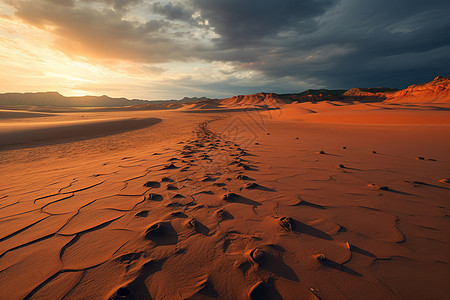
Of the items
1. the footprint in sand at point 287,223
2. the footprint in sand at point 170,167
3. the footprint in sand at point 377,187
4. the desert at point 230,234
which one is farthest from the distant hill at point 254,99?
the footprint in sand at point 287,223

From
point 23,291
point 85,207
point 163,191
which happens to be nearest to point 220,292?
point 23,291

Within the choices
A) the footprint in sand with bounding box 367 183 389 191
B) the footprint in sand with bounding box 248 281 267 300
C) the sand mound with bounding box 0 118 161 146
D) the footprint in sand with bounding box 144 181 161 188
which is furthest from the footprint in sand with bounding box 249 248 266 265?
the sand mound with bounding box 0 118 161 146

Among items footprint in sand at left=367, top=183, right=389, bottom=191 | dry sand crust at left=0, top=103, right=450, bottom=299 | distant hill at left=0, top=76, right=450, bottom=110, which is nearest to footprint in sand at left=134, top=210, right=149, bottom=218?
dry sand crust at left=0, top=103, right=450, bottom=299

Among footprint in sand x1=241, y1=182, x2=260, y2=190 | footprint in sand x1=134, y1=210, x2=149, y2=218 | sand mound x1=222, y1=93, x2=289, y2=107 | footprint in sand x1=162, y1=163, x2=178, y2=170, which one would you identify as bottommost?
footprint in sand x1=162, y1=163, x2=178, y2=170

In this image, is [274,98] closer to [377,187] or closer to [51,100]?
[377,187]

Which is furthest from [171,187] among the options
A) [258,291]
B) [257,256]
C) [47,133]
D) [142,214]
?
[47,133]

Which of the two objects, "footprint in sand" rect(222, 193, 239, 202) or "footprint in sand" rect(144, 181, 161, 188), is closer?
"footprint in sand" rect(222, 193, 239, 202)

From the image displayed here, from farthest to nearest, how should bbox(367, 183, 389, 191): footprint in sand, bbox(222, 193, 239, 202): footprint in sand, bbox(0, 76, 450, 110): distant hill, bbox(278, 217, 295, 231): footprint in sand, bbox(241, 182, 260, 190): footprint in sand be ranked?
bbox(0, 76, 450, 110): distant hill, bbox(241, 182, 260, 190): footprint in sand, bbox(367, 183, 389, 191): footprint in sand, bbox(222, 193, 239, 202): footprint in sand, bbox(278, 217, 295, 231): footprint in sand

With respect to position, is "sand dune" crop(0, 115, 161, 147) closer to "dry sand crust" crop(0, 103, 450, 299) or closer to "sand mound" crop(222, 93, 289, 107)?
"dry sand crust" crop(0, 103, 450, 299)

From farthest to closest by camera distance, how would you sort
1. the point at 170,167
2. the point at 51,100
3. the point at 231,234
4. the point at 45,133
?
the point at 51,100, the point at 45,133, the point at 170,167, the point at 231,234

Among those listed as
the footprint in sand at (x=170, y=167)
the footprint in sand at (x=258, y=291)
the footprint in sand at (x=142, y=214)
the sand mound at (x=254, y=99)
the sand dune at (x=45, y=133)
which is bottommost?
the sand dune at (x=45, y=133)

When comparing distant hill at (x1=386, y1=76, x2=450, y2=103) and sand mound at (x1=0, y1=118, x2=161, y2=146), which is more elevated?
distant hill at (x1=386, y1=76, x2=450, y2=103)

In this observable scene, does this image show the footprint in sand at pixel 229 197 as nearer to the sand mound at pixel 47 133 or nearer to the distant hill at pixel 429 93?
the sand mound at pixel 47 133

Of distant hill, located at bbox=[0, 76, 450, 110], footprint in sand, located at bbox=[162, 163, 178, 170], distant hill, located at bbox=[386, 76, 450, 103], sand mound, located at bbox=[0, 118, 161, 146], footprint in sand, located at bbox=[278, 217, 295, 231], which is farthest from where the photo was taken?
distant hill, located at bbox=[0, 76, 450, 110]
